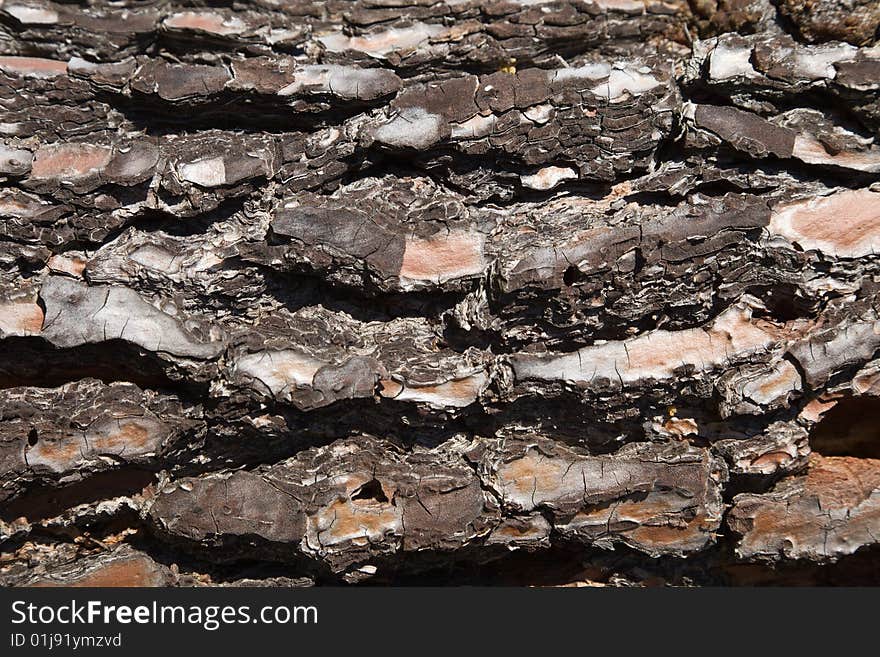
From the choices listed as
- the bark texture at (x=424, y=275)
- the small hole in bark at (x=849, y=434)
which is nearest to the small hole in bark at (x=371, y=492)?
the bark texture at (x=424, y=275)

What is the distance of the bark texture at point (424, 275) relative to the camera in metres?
1.55

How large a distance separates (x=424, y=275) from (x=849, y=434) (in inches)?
43.0

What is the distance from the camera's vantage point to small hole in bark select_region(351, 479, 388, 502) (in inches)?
67.2

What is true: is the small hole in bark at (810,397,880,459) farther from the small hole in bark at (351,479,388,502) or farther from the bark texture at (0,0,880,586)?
the small hole in bark at (351,479,388,502)

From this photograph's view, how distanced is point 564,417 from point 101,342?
3.13 ft

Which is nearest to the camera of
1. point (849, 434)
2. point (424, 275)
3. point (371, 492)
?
point (424, 275)

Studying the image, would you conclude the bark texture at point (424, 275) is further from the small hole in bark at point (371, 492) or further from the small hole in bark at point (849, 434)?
the small hole in bark at point (849, 434)

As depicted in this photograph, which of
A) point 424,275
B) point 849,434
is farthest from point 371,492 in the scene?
point 849,434

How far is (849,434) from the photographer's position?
6.20 ft

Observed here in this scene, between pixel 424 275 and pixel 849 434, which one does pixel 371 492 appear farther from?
pixel 849 434

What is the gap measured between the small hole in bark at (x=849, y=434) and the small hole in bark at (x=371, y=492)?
100 cm

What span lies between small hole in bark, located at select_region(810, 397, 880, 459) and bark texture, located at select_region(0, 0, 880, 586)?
6.1 inches

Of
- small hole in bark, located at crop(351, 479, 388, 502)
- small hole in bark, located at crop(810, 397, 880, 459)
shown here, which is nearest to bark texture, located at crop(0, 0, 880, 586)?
small hole in bark, located at crop(351, 479, 388, 502)

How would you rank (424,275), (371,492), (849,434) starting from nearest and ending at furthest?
(424,275) < (371,492) < (849,434)
